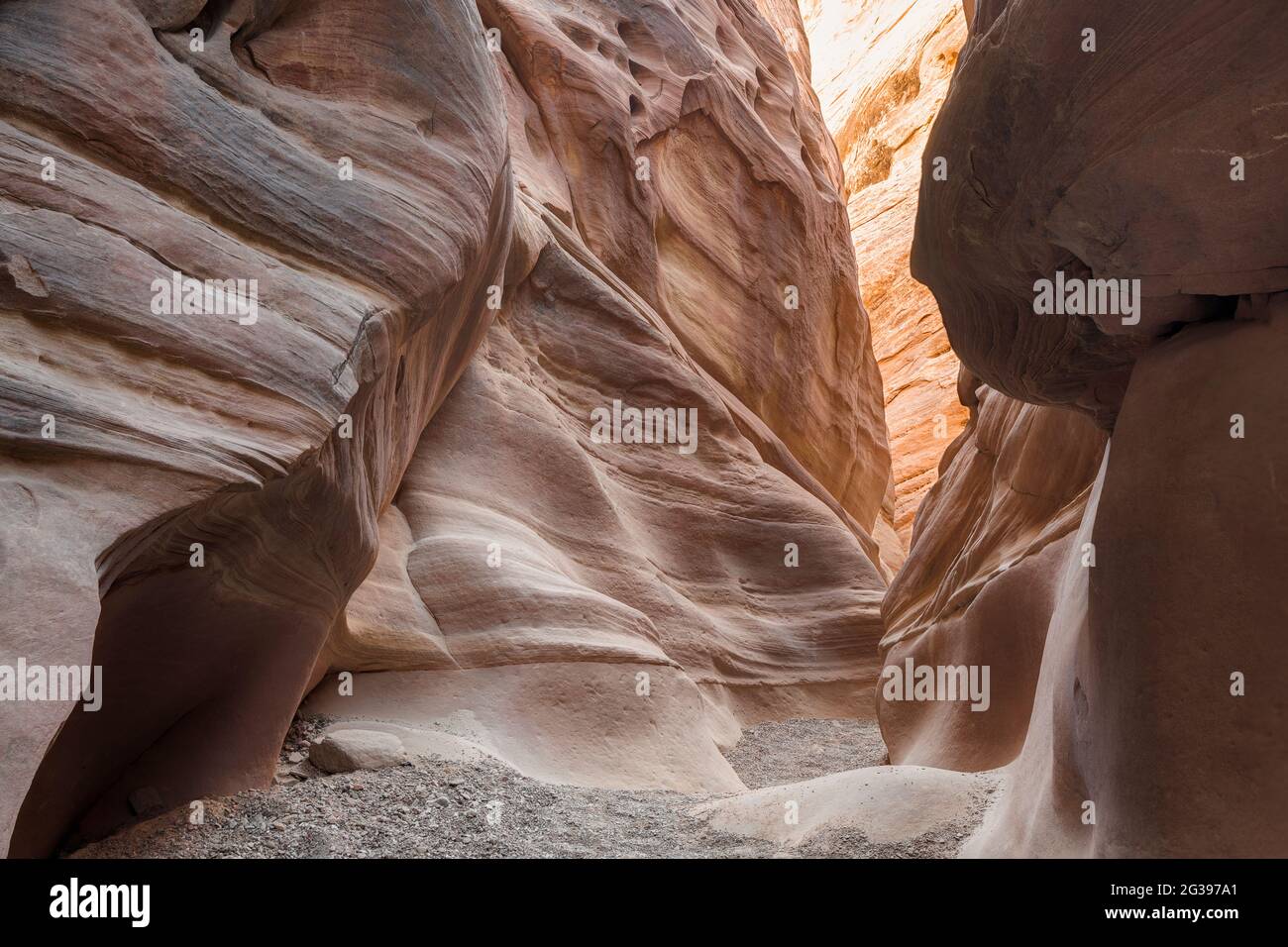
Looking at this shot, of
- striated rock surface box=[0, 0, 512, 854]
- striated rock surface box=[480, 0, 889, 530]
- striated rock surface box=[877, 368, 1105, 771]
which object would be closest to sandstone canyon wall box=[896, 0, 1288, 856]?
striated rock surface box=[877, 368, 1105, 771]

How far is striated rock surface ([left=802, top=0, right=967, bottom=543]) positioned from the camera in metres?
24.7

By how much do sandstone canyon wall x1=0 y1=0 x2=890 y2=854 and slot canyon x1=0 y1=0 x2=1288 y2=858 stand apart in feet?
0.08

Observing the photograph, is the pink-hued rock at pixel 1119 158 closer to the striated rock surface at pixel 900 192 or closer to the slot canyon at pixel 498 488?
the slot canyon at pixel 498 488

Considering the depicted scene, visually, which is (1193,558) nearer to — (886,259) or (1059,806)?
(1059,806)

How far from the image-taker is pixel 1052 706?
3.83 m

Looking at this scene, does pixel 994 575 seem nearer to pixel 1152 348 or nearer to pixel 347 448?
pixel 1152 348

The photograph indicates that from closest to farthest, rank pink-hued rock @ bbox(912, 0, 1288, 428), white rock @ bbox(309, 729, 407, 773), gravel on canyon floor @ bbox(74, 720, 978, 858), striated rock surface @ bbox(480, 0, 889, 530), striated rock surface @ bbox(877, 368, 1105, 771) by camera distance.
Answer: pink-hued rock @ bbox(912, 0, 1288, 428)
gravel on canyon floor @ bbox(74, 720, 978, 858)
white rock @ bbox(309, 729, 407, 773)
striated rock surface @ bbox(877, 368, 1105, 771)
striated rock surface @ bbox(480, 0, 889, 530)

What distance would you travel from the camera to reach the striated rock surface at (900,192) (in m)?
24.7

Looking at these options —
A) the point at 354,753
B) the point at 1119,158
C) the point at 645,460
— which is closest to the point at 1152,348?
the point at 1119,158

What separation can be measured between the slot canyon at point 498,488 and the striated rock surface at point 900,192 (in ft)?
51.8

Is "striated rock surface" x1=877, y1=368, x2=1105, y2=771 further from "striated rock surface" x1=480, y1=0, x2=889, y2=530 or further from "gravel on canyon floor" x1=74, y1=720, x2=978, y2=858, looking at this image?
"striated rock surface" x1=480, y1=0, x2=889, y2=530

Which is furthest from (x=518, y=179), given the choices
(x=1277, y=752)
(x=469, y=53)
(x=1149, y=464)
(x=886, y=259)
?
(x=886, y=259)

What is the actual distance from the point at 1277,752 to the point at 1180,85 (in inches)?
69.6

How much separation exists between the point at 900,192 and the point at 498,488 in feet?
74.7
